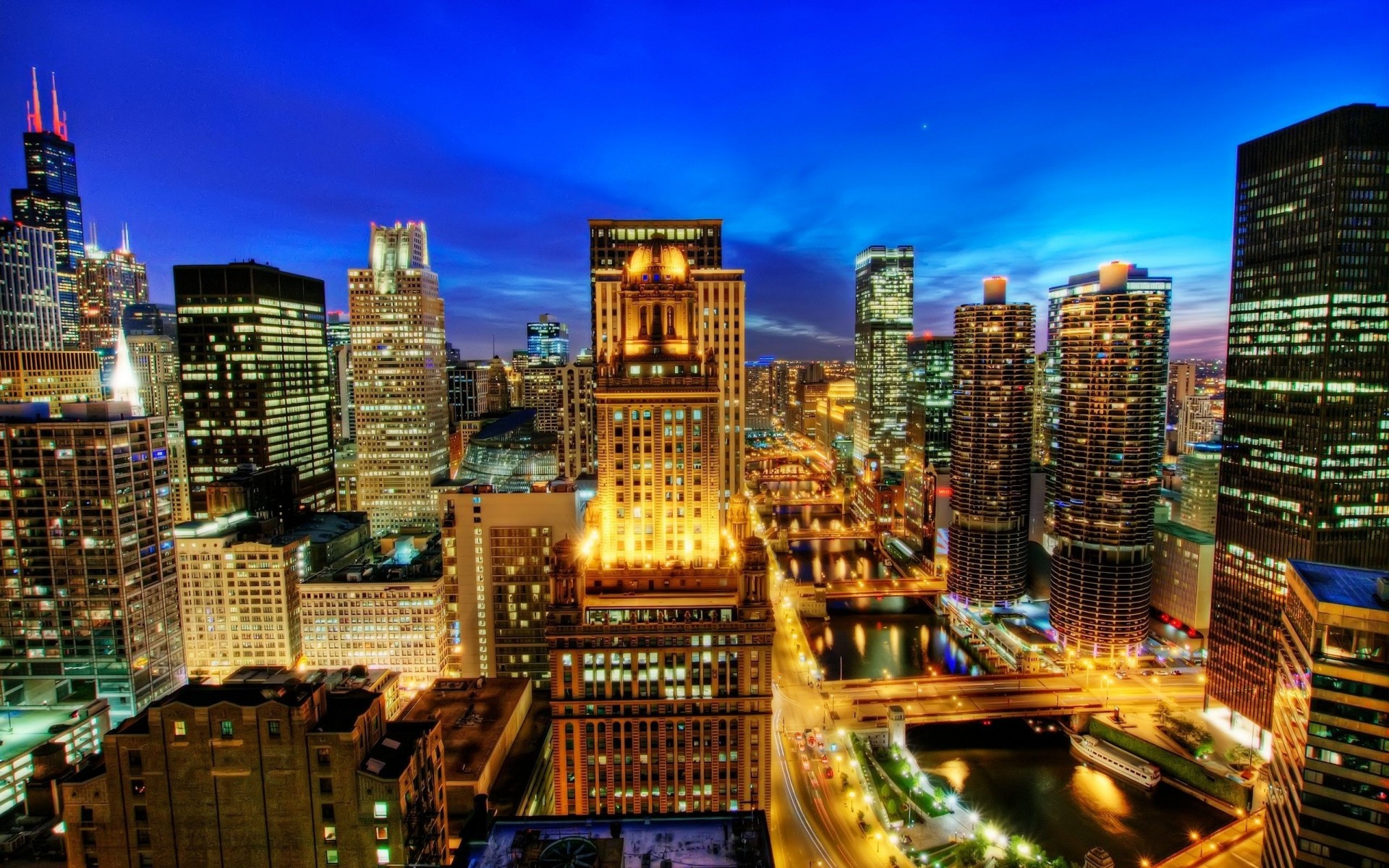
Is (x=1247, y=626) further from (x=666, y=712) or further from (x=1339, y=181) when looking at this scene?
(x=666, y=712)

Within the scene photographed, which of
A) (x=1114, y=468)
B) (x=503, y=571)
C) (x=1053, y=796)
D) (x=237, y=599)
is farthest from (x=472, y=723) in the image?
(x=1114, y=468)

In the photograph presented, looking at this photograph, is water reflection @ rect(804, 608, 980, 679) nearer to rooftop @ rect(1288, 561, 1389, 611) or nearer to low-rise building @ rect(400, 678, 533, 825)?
low-rise building @ rect(400, 678, 533, 825)

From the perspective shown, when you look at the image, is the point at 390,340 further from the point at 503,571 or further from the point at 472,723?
the point at 472,723

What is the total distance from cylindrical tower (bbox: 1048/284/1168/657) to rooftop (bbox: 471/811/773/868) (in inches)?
5160

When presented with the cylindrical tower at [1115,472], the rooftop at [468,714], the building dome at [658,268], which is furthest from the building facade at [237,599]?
the cylindrical tower at [1115,472]

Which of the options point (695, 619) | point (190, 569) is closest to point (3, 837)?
point (695, 619)

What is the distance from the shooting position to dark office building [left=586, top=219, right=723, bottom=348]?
5217 inches

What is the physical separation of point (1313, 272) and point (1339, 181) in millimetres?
12926

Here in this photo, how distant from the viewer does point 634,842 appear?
39906mm

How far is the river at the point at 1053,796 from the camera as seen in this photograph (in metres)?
94.6

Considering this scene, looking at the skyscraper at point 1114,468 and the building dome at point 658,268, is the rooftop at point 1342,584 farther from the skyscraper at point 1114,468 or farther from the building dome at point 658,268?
the skyscraper at point 1114,468

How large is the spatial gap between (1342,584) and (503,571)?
10888cm

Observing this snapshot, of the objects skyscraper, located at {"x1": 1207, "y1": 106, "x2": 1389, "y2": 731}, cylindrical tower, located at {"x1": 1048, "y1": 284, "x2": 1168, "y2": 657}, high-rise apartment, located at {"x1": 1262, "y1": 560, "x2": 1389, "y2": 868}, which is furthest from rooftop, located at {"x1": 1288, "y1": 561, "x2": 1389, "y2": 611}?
cylindrical tower, located at {"x1": 1048, "y1": 284, "x2": 1168, "y2": 657}

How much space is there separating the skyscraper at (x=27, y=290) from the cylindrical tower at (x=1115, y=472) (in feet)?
811
